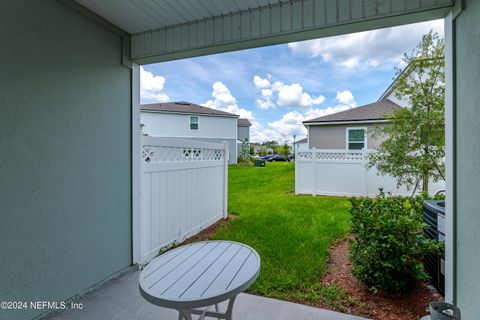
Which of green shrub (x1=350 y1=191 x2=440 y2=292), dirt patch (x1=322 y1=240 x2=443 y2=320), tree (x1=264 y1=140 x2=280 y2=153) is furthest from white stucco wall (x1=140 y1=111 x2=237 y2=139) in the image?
tree (x1=264 y1=140 x2=280 y2=153)

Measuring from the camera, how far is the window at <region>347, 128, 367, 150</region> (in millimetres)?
10815

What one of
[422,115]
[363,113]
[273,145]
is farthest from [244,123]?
[422,115]

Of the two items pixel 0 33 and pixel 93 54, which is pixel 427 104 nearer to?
pixel 93 54

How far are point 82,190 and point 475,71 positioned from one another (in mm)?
3438

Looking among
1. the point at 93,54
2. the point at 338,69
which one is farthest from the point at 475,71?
the point at 338,69

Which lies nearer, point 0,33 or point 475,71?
point 475,71

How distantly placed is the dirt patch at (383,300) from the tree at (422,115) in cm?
311

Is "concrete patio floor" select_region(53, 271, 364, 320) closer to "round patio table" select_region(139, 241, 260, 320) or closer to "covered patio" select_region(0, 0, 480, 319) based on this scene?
"covered patio" select_region(0, 0, 480, 319)

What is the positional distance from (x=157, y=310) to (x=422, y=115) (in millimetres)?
5577

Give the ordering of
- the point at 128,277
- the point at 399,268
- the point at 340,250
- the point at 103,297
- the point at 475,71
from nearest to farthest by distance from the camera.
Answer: the point at 475,71 → the point at 399,268 → the point at 103,297 → the point at 128,277 → the point at 340,250

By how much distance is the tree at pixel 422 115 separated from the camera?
4605 millimetres

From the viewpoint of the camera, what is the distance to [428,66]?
183 inches

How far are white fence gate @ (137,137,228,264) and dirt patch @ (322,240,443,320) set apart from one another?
7.62 ft

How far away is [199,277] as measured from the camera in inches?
63.9
